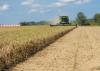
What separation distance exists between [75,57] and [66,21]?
9268cm

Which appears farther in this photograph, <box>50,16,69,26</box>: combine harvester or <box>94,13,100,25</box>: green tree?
<box>94,13,100,25</box>: green tree

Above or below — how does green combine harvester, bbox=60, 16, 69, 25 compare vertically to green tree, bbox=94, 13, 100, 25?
above

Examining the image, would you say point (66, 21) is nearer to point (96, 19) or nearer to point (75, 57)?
point (96, 19)

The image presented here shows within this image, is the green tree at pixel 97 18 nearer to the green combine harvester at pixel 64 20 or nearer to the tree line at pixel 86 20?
the tree line at pixel 86 20

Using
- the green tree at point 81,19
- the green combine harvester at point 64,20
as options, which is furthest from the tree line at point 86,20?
the green combine harvester at point 64,20

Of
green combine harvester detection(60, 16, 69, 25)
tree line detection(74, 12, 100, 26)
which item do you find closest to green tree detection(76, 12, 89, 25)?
tree line detection(74, 12, 100, 26)

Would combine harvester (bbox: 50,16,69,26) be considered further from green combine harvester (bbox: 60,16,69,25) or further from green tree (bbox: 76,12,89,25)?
green tree (bbox: 76,12,89,25)

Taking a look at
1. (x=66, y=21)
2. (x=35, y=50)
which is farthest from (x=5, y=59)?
(x=66, y=21)

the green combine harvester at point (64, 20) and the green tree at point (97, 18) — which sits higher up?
the green combine harvester at point (64, 20)

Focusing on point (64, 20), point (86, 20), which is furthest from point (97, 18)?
point (64, 20)

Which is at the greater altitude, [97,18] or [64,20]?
[64,20]

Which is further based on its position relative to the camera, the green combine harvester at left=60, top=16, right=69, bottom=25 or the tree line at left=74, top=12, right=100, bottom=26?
the tree line at left=74, top=12, right=100, bottom=26

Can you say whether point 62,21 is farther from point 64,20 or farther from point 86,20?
point 86,20

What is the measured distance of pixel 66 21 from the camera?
109 m
